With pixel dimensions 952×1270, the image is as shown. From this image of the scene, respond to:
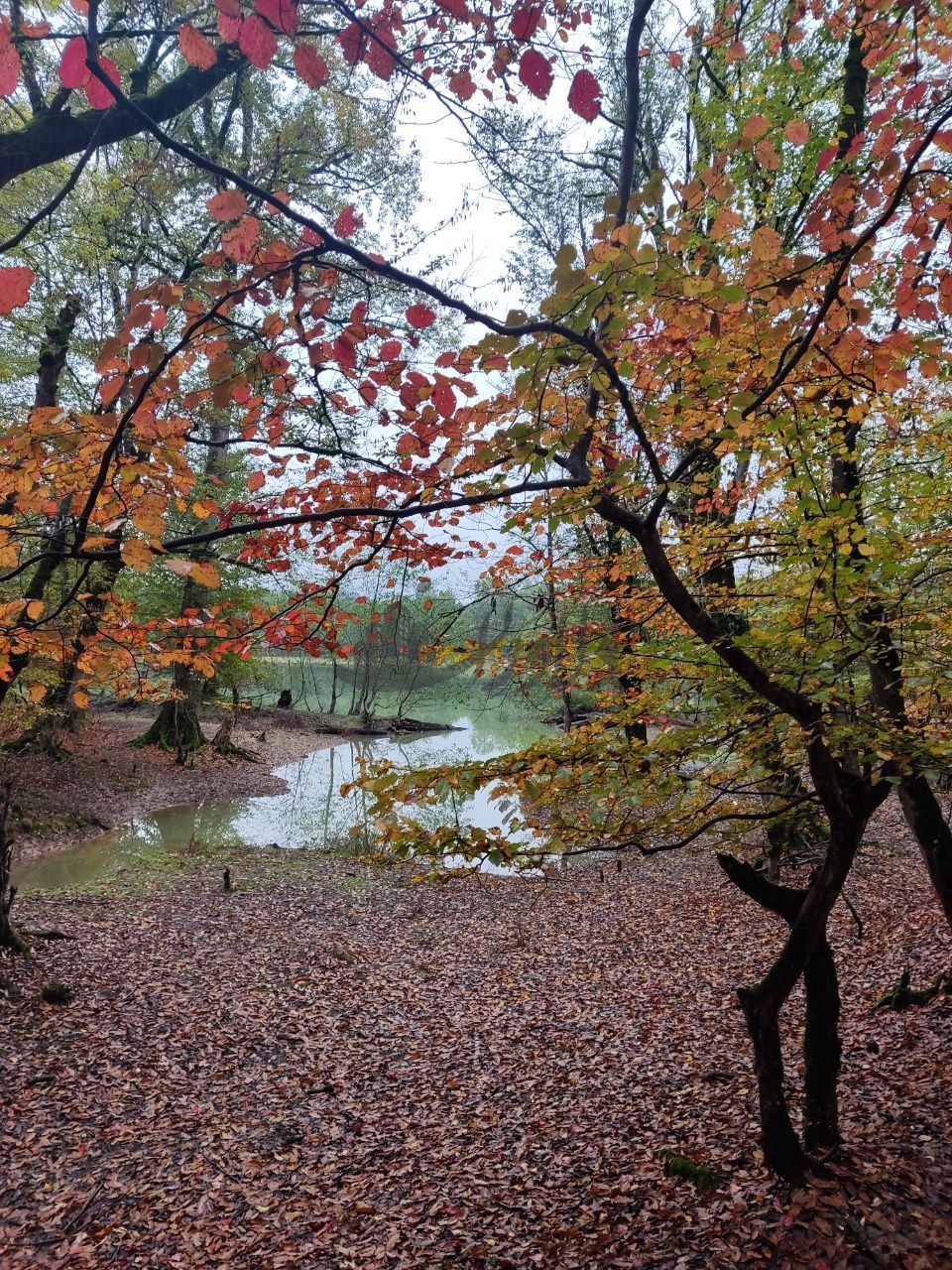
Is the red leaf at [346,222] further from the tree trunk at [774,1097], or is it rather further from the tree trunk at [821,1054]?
the tree trunk at [821,1054]

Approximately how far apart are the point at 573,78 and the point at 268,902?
385 inches

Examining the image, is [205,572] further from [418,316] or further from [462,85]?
[462,85]

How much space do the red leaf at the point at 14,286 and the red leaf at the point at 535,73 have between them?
1614 mm

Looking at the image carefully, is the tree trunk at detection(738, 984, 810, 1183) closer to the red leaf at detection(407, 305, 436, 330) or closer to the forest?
the forest

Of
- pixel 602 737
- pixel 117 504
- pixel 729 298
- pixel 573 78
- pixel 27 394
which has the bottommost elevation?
pixel 602 737

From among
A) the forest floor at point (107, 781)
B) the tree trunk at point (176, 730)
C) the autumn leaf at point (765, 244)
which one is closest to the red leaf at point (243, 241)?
the autumn leaf at point (765, 244)

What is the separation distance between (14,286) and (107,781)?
1549 centimetres

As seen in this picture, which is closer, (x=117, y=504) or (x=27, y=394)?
(x=117, y=504)

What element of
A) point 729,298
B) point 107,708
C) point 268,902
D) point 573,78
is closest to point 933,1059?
point 729,298

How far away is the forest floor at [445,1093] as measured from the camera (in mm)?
3510

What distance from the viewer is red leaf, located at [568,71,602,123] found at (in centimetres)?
219

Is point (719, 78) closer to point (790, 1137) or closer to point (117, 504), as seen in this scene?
point (117, 504)

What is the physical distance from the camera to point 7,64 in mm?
1779

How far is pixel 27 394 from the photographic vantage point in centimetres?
1307
